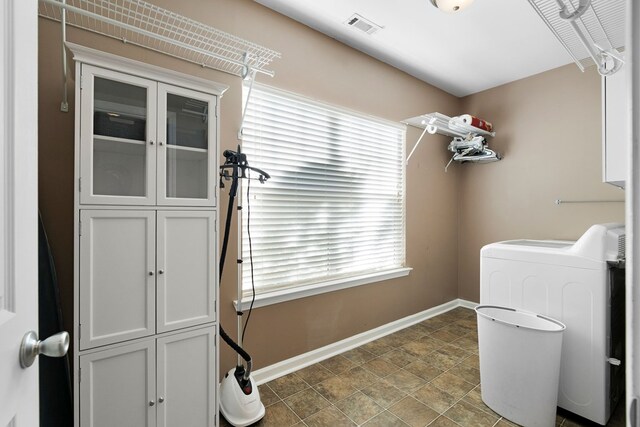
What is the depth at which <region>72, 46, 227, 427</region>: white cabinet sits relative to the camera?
50.5 inches

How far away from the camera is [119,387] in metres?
1.35

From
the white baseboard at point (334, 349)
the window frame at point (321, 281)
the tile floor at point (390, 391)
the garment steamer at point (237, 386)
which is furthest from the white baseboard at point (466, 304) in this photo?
the garment steamer at point (237, 386)

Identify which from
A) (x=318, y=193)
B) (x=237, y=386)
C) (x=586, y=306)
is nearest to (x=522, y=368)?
(x=586, y=306)

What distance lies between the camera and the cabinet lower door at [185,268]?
1.45m

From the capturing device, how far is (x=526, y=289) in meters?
1.95

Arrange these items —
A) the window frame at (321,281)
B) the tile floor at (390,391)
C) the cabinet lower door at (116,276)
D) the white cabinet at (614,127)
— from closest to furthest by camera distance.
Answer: the cabinet lower door at (116,276), the white cabinet at (614,127), the tile floor at (390,391), the window frame at (321,281)

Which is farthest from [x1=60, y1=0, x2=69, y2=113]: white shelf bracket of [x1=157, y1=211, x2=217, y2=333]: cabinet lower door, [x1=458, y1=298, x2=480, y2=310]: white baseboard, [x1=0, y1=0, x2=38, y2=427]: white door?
[x1=458, y1=298, x2=480, y2=310]: white baseboard

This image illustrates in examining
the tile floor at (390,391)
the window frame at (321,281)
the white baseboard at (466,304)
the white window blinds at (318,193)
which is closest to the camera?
the tile floor at (390,391)

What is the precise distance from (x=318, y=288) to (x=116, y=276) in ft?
4.74

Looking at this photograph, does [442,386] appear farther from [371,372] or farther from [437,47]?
[437,47]

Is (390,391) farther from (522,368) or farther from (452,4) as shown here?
(452,4)

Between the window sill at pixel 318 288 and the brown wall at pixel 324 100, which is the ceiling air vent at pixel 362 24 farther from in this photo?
the window sill at pixel 318 288

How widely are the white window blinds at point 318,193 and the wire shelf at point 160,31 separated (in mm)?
364

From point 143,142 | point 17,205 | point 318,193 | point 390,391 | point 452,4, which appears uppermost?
point 452,4
